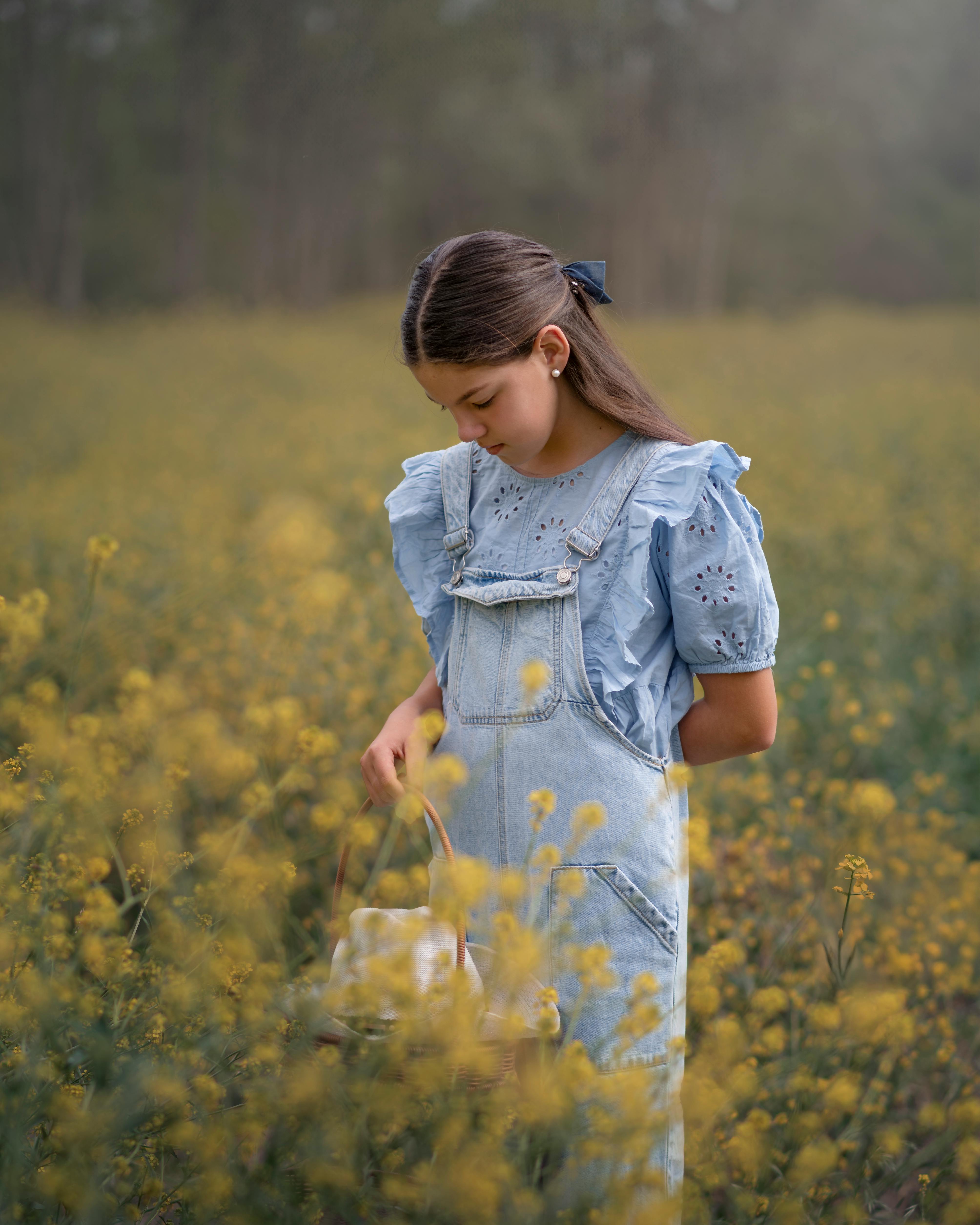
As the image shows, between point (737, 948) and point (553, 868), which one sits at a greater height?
point (553, 868)

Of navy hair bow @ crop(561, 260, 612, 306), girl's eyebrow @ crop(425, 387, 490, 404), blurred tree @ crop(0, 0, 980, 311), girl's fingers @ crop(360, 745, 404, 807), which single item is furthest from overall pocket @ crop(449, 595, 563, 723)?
blurred tree @ crop(0, 0, 980, 311)

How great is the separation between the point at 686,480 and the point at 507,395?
23cm

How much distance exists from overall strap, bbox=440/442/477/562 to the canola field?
214 mm

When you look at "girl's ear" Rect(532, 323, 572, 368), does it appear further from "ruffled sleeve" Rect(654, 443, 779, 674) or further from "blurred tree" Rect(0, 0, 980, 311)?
"blurred tree" Rect(0, 0, 980, 311)

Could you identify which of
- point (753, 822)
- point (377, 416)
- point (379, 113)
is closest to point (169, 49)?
point (379, 113)

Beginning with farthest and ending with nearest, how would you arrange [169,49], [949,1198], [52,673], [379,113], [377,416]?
[379,113]
[169,49]
[377,416]
[52,673]
[949,1198]

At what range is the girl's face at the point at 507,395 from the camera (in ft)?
3.70

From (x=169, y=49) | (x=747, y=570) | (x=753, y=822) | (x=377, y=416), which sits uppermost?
(x=169, y=49)

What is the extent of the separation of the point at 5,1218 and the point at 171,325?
10.9m

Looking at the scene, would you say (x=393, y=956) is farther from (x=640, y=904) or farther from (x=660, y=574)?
(x=660, y=574)

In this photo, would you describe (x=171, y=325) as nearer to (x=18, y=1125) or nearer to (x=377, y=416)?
(x=377, y=416)

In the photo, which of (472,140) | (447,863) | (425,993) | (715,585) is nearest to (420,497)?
(715,585)

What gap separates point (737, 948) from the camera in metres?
1.25

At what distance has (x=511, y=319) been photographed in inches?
44.5
